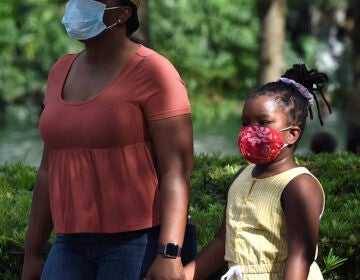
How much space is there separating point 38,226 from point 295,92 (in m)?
1.14

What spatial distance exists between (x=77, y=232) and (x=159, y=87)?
1.95 feet

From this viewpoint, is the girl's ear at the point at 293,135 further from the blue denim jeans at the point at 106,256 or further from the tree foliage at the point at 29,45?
the tree foliage at the point at 29,45

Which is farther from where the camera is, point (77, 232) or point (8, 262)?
point (8, 262)

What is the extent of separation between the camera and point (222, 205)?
16.2ft

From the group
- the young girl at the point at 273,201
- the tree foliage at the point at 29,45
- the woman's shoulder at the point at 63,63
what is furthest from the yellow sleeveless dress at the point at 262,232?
the tree foliage at the point at 29,45

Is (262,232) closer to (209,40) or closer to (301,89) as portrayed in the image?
(301,89)

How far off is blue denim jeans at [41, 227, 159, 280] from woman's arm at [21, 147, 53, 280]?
0.96 ft

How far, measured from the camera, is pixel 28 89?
22.1 metres

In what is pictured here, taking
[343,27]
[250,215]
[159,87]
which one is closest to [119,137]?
[159,87]

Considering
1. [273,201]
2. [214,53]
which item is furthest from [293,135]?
[214,53]

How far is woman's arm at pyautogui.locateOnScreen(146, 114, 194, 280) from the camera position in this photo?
3.19 meters

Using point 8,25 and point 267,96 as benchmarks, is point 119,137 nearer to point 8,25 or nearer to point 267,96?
point 267,96

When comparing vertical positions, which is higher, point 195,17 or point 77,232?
point 77,232

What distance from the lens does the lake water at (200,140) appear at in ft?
58.3
